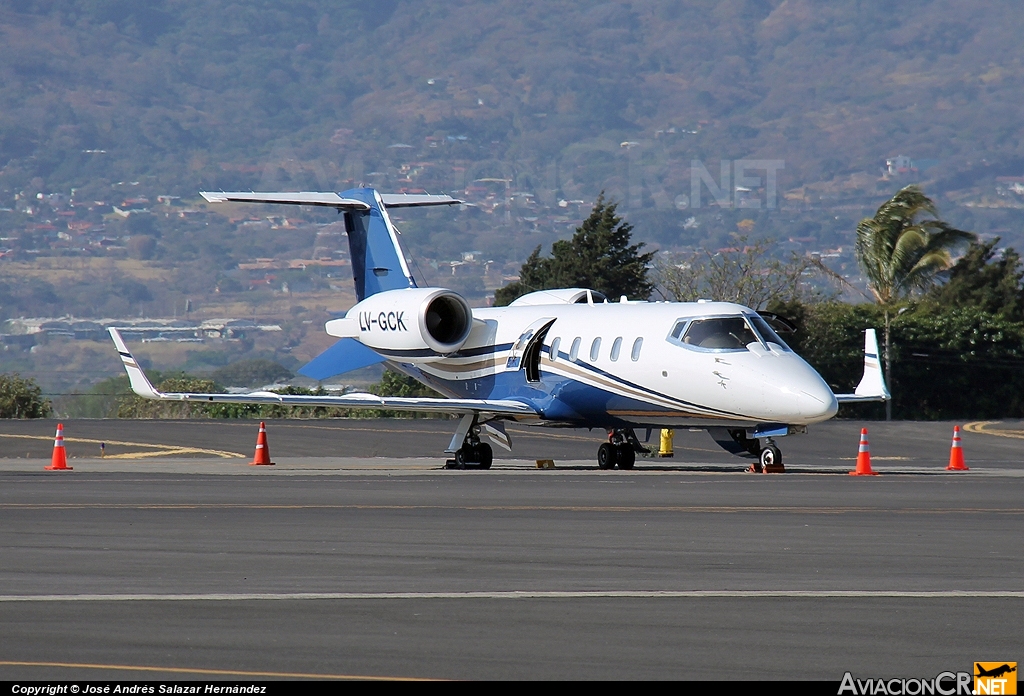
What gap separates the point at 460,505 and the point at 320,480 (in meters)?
5.07

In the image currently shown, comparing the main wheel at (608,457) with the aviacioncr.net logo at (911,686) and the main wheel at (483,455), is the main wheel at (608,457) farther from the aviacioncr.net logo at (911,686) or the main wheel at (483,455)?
the aviacioncr.net logo at (911,686)

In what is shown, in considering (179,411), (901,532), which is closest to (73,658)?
(901,532)

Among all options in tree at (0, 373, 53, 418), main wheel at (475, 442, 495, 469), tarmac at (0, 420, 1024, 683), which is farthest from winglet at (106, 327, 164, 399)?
tree at (0, 373, 53, 418)

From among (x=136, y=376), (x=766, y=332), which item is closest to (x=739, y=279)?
(x=766, y=332)

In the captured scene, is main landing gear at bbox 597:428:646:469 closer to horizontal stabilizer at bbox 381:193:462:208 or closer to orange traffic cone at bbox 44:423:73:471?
horizontal stabilizer at bbox 381:193:462:208

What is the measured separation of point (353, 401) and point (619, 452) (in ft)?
15.6

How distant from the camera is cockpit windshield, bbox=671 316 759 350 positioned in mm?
24719

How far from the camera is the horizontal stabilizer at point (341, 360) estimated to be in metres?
30.6

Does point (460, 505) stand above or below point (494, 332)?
below

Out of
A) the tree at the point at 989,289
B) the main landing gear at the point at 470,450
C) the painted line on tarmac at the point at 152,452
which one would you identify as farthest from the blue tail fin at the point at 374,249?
the tree at the point at 989,289

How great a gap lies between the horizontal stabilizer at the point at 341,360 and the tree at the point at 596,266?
3987 centimetres

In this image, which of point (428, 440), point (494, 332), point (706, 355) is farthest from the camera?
point (428, 440)

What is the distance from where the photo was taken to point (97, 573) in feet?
39.5

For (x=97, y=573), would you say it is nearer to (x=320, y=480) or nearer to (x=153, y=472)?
(x=320, y=480)
